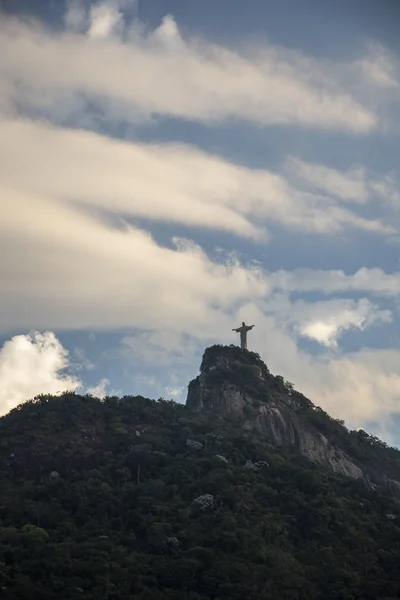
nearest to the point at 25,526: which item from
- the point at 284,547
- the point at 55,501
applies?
the point at 55,501

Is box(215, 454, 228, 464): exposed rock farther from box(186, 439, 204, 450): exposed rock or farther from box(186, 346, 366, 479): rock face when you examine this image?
box(186, 346, 366, 479): rock face

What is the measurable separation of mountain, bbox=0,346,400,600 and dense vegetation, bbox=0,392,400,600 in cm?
20

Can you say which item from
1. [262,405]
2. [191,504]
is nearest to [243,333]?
[262,405]

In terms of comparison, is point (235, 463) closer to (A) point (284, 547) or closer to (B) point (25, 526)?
(A) point (284, 547)

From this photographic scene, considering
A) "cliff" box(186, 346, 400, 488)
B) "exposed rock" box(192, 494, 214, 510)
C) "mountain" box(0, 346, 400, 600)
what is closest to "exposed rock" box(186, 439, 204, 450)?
"mountain" box(0, 346, 400, 600)

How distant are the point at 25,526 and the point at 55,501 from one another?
8734 mm

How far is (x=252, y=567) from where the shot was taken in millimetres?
84812

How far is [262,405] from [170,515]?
51.5 m

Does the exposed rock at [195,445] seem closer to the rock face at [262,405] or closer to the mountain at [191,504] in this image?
the mountain at [191,504]

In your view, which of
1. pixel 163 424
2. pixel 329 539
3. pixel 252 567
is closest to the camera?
pixel 252 567

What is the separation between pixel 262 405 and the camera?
14475cm

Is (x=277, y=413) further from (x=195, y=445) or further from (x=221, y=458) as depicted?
(x=221, y=458)

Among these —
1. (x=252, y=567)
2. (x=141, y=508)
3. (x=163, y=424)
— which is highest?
(x=163, y=424)

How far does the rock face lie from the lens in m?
141
